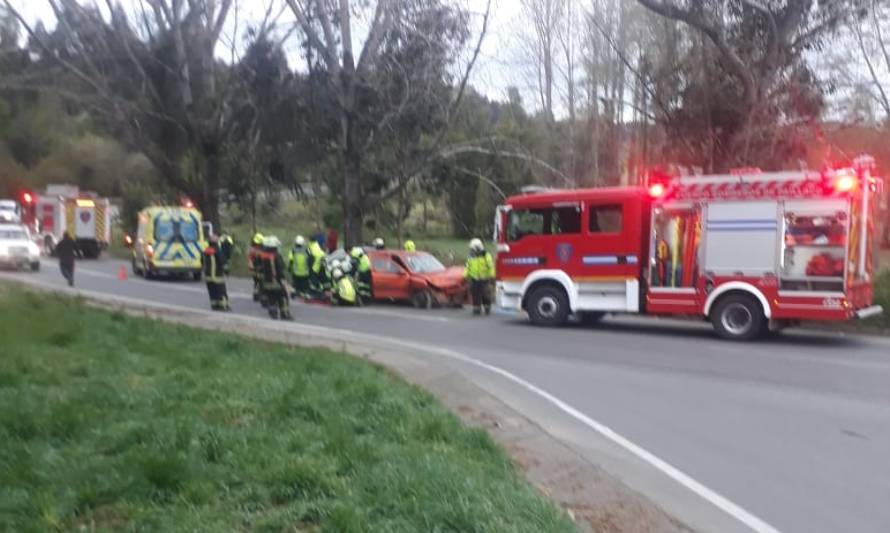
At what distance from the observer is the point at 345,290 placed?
24.4 m

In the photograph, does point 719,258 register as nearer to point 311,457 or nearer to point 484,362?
point 484,362

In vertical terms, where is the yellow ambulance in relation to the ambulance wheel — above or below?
above

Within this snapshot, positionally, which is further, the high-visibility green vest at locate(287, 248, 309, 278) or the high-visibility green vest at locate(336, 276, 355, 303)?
the high-visibility green vest at locate(287, 248, 309, 278)

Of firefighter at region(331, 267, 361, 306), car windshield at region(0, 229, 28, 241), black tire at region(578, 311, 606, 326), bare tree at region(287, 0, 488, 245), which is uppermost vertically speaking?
bare tree at region(287, 0, 488, 245)

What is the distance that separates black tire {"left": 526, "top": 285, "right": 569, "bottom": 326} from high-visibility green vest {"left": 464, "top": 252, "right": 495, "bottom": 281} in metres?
Answer: 2.32

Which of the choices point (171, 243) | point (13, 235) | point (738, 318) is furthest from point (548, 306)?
point (13, 235)

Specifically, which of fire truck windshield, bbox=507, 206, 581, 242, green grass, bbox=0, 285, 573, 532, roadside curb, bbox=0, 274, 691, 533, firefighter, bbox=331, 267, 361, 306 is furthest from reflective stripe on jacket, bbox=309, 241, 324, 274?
green grass, bbox=0, 285, 573, 532

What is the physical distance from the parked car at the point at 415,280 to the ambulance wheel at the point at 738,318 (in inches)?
303

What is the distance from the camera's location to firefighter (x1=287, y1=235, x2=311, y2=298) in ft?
82.0

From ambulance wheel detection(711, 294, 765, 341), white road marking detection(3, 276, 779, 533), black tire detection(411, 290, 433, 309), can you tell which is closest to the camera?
white road marking detection(3, 276, 779, 533)

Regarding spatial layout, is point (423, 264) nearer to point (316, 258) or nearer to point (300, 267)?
point (316, 258)

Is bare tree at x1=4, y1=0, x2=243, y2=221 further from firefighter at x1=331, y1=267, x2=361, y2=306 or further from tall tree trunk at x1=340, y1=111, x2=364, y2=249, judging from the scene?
firefighter at x1=331, y1=267, x2=361, y2=306

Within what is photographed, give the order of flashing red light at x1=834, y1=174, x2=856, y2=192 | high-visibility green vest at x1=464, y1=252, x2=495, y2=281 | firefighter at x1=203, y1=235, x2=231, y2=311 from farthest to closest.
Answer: high-visibility green vest at x1=464, y1=252, x2=495, y2=281, firefighter at x1=203, y1=235, x2=231, y2=311, flashing red light at x1=834, y1=174, x2=856, y2=192

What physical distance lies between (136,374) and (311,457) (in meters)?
4.36
